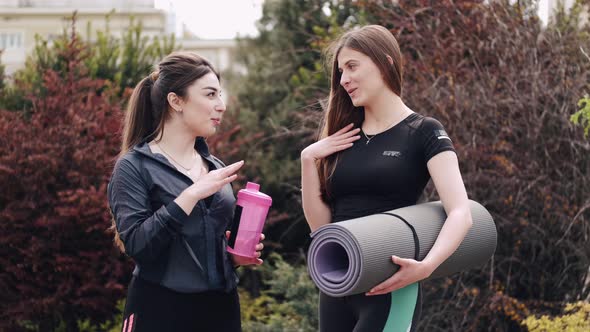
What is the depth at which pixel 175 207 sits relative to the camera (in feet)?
10.2

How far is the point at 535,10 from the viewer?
693 cm

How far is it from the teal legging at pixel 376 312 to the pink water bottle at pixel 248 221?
1.39 ft

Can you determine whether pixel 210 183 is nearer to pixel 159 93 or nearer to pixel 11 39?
pixel 159 93

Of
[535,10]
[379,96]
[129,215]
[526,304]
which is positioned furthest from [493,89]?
[129,215]

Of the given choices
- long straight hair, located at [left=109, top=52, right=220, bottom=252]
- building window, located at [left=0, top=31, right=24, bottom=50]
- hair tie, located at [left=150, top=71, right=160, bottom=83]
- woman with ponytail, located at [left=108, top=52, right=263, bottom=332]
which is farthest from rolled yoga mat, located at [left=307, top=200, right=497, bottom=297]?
building window, located at [left=0, top=31, right=24, bottom=50]

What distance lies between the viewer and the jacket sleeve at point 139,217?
122 inches

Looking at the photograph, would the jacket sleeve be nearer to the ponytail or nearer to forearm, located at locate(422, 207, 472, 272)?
the ponytail

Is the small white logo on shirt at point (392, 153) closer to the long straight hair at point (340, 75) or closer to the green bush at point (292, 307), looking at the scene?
the long straight hair at point (340, 75)

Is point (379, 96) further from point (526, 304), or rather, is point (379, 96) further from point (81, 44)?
point (81, 44)

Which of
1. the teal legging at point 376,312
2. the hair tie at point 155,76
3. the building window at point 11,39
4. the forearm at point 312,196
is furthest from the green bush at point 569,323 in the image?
the building window at point 11,39

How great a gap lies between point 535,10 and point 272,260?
3.74 meters

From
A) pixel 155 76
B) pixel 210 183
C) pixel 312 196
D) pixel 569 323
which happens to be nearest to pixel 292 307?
pixel 569 323

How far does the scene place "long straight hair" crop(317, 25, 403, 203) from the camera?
3246mm

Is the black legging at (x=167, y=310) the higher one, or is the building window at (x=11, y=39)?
Answer: the black legging at (x=167, y=310)
